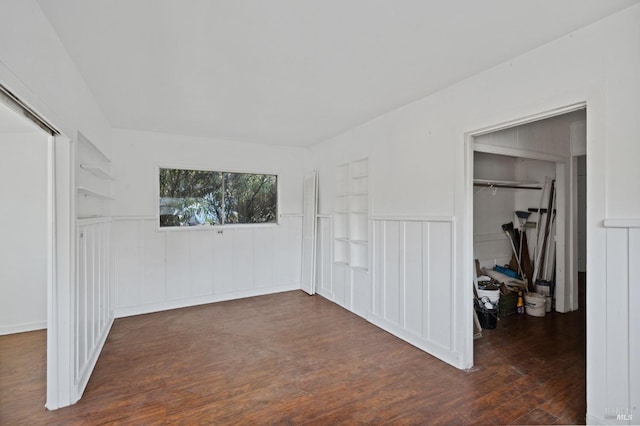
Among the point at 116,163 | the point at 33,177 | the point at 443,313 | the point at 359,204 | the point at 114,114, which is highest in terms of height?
the point at 114,114

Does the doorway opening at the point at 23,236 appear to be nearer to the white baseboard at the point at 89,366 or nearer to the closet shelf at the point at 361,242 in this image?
the white baseboard at the point at 89,366

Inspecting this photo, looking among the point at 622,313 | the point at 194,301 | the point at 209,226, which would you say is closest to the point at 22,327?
the point at 194,301

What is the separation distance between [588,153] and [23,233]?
5575 millimetres

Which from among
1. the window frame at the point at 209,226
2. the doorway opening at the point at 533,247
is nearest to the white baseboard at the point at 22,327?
the window frame at the point at 209,226

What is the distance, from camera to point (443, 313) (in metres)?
2.94

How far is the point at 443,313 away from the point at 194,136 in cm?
420

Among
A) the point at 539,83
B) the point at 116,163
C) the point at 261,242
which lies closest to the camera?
the point at 539,83

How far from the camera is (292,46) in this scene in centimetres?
217

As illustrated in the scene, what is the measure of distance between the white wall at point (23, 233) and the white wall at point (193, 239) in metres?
0.77

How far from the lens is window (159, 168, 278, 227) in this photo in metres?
4.65

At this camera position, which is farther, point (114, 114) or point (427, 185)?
point (114, 114)

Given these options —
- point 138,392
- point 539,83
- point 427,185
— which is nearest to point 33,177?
point 138,392

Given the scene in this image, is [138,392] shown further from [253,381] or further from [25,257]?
[25,257]

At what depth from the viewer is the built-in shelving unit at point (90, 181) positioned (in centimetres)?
263
